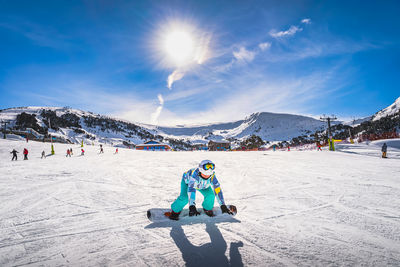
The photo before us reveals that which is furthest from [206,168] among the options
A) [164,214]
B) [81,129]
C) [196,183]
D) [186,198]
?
[81,129]

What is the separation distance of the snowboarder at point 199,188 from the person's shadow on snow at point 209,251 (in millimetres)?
554

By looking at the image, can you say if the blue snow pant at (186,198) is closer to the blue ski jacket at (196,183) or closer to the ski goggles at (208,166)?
the blue ski jacket at (196,183)

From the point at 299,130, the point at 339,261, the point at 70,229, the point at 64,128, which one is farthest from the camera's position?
the point at 299,130

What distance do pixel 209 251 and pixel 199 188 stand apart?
47.2 inches

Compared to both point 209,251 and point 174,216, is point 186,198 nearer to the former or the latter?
point 174,216

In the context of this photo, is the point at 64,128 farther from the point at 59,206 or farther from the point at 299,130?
the point at 299,130

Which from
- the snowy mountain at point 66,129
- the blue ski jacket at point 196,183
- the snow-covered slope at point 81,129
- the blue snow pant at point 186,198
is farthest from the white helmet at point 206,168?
the snow-covered slope at point 81,129

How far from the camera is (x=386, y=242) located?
2.59m

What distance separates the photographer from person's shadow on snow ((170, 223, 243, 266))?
2.23 meters

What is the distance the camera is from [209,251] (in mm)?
2453

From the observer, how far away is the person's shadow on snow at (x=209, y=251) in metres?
2.23

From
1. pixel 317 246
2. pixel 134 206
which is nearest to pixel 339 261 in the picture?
pixel 317 246

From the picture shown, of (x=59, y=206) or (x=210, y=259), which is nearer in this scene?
(x=210, y=259)

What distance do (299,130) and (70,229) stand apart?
204 meters
